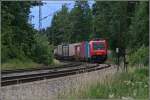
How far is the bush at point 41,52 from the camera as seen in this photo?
173 ft

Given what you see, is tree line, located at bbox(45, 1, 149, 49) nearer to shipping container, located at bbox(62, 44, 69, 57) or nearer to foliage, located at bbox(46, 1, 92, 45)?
foliage, located at bbox(46, 1, 92, 45)

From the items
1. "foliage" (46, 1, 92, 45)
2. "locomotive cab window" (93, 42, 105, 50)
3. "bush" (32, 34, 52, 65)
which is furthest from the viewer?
"foliage" (46, 1, 92, 45)

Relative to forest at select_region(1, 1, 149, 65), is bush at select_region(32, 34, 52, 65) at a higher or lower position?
lower

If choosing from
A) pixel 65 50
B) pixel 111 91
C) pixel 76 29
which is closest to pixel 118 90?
pixel 111 91

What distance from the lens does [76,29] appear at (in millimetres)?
101500

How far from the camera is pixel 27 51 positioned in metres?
52.6

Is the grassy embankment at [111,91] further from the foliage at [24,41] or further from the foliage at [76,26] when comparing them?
the foliage at [76,26]

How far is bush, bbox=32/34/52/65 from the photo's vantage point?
52.8 metres

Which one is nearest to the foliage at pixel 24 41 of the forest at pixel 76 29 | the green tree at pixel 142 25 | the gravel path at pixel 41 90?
the forest at pixel 76 29

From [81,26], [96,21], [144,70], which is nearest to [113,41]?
[96,21]

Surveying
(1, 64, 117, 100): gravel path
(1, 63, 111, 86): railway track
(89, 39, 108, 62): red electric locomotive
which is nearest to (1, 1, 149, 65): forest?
(89, 39, 108, 62): red electric locomotive

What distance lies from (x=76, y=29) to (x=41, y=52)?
4793cm

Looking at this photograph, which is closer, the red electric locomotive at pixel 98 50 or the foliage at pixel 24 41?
the foliage at pixel 24 41

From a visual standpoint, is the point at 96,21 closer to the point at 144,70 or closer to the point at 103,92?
the point at 144,70
